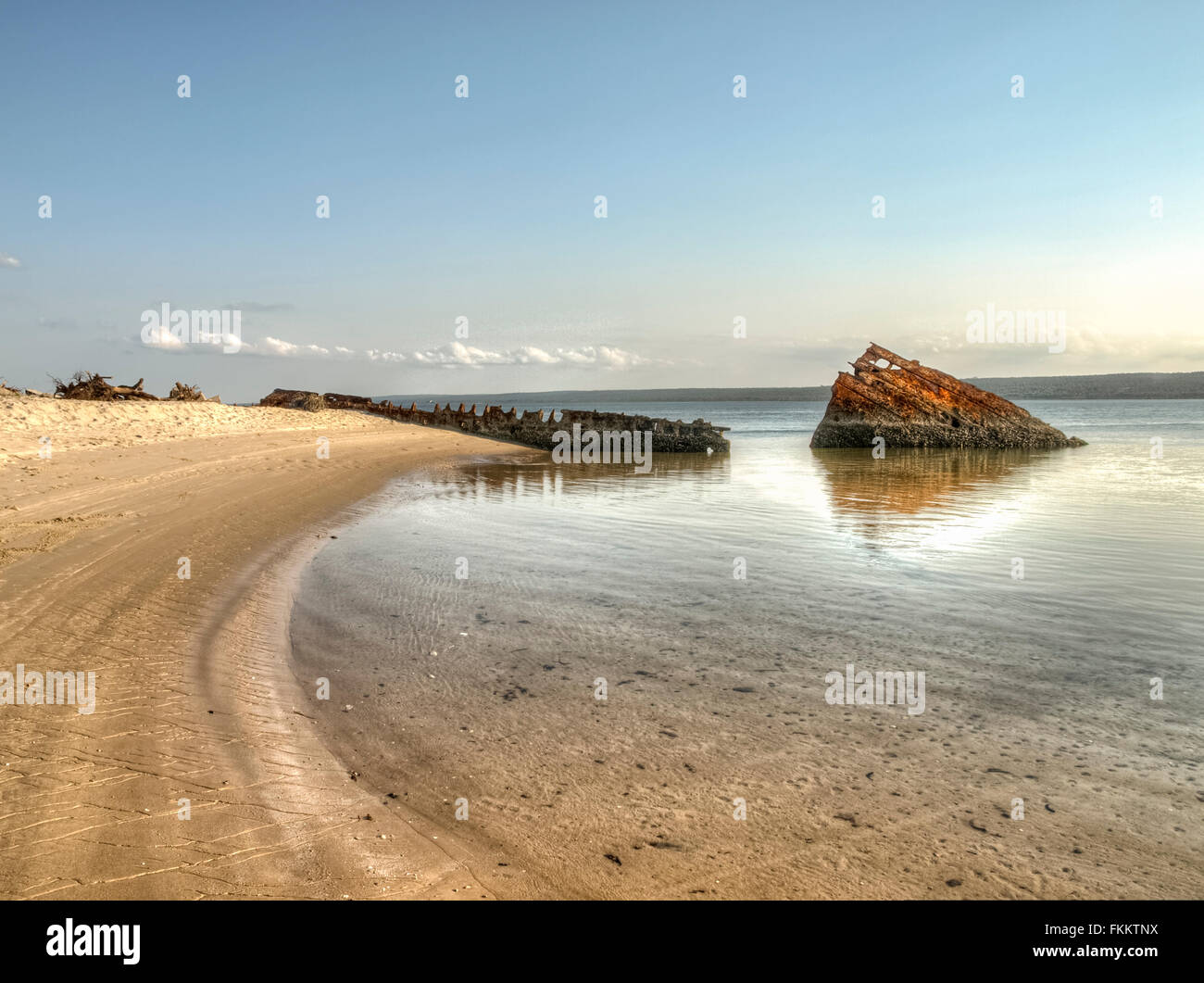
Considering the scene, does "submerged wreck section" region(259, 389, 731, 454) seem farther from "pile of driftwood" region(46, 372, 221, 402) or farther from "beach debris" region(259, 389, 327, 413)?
"pile of driftwood" region(46, 372, 221, 402)

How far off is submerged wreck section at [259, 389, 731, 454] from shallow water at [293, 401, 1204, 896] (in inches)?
620

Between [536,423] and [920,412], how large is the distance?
44.7ft

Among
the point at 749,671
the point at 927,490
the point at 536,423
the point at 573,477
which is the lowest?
the point at 749,671

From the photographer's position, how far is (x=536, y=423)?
29188 mm

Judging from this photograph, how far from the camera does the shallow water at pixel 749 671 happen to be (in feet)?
10.0

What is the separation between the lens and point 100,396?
20969 mm

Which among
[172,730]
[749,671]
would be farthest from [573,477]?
[172,730]

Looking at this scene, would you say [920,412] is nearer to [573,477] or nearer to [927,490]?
[927,490]

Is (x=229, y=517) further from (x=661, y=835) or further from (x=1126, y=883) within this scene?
(x=1126, y=883)

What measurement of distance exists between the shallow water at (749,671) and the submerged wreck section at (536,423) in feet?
51.7

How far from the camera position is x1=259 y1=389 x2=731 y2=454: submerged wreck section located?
2678 centimetres

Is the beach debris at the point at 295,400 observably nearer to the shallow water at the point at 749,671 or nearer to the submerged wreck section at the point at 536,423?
the submerged wreck section at the point at 536,423
